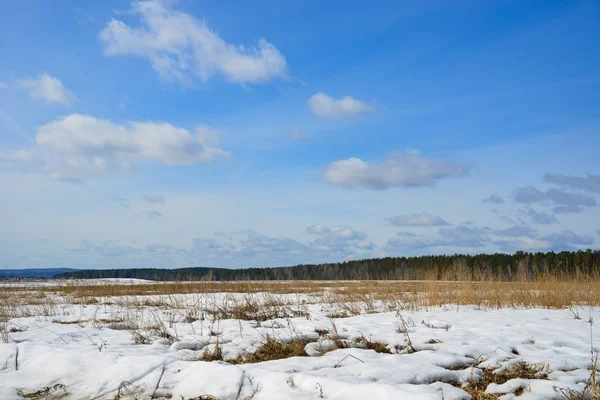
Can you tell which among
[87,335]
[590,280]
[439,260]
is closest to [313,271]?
[439,260]

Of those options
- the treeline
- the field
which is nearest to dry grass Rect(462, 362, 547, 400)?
the field

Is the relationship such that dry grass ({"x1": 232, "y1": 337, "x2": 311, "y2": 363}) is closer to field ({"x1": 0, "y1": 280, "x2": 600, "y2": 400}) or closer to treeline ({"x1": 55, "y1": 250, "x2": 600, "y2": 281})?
field ({"x1": 0, "y1": 280, "x2": 600, "y2": 400})

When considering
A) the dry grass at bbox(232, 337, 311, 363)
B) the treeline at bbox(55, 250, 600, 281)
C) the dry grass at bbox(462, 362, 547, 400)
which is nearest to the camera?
the dry grass at bbox(462, 362, 547, 400)

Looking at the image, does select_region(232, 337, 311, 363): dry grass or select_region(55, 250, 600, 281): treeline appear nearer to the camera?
select_region(232, 337, 311, 363): dry grass

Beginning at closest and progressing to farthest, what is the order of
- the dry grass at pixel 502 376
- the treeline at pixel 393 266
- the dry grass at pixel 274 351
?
the dry grass at pixel 502 376 < the dry grass at pixel 274 351 < the treeline at pixel 393 266

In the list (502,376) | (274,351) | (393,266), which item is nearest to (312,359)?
(274,351)

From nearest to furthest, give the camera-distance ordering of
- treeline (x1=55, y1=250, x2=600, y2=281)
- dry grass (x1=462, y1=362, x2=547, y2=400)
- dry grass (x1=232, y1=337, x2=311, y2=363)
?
dry grass (x1=462, y1=362, x2=547, y2=400) < dry grass (x1=232, y1=337, x2=311, y2=363) < treeline (x1=55, y1=250, x2=600, y2=281)

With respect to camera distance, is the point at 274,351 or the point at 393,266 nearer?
the point at 274,351

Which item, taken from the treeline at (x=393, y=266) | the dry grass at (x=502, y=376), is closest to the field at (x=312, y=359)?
the dry grass at (x=502, y=376)

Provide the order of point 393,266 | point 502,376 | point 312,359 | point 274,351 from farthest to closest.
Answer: point 393,266, point 274,351, point 312,359, point 502,376

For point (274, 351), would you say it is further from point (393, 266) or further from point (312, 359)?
point (393, 266)

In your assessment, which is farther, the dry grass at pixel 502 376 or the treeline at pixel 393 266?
the treeline at pixel 393 266

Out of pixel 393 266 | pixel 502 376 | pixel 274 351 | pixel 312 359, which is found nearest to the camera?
pixel 502 376

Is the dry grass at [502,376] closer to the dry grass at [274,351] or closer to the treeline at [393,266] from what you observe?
the dry grass at [274,351]
